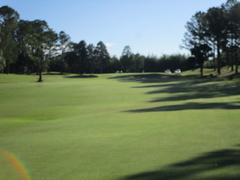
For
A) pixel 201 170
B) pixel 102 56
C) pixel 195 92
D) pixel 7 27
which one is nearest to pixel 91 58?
pixel 102 56

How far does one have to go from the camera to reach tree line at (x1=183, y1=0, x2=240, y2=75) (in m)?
53.0

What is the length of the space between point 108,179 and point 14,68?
90.7 metres

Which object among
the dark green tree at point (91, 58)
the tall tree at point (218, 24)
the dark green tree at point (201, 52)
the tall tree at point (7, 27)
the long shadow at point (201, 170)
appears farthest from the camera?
the dark green tree at point (91, 58)

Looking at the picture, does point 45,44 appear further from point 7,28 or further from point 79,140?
point 79,140

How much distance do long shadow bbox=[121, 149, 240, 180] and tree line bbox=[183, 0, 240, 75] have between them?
164 feet

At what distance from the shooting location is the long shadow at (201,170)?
4.47 meters

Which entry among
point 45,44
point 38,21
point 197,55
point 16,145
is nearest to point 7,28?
point 38,21

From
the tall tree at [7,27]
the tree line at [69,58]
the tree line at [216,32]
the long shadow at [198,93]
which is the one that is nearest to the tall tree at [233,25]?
the tree line at [216,32]

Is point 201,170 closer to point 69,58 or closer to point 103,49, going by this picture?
point 69,58

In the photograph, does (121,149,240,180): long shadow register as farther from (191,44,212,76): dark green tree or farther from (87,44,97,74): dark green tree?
(87,44,97,74): dark green tree

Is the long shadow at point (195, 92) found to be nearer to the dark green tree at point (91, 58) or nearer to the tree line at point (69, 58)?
the tree line at point (69, 58)

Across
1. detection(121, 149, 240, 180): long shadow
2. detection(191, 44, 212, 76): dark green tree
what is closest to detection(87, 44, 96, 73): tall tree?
detection(191, 44, 212, 76): dark green tree

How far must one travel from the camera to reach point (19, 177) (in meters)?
5.10

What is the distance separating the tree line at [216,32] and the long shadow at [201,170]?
50138 mm
